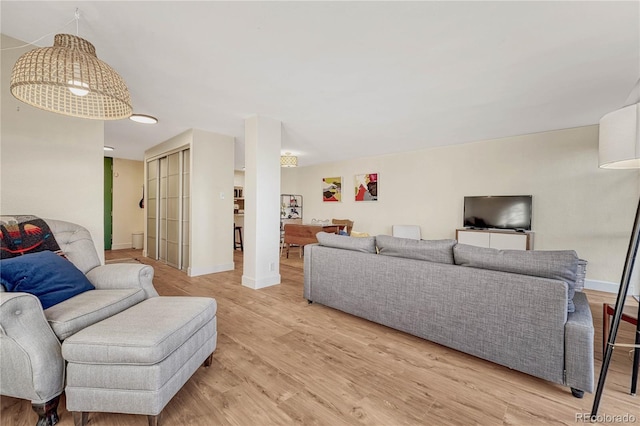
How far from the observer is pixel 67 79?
4.29ft

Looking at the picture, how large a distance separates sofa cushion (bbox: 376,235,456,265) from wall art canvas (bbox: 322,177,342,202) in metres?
4.64

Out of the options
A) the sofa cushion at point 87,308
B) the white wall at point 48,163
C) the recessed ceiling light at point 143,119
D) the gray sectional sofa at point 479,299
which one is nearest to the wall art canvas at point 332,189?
the recessed ceiling light at point 143,119

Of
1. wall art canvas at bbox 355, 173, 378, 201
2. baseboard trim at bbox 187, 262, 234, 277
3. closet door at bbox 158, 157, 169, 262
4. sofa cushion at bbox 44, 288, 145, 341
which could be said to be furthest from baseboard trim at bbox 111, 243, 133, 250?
wall art canvas at bbox 355, 173, 378, 201

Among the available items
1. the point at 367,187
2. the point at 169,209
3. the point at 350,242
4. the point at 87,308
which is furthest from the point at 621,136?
the point at 169,209

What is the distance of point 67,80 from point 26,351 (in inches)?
49.8

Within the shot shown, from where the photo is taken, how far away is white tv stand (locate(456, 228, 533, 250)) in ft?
13.2

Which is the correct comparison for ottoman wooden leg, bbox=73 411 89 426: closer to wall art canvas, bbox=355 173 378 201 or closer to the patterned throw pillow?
the patterned throw pillow

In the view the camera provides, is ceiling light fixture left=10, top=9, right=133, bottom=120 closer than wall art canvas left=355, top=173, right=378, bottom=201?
Yes

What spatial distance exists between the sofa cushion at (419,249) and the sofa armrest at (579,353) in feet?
2.47

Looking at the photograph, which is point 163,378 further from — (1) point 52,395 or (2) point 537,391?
(2) point 537,391

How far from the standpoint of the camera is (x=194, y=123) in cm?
386

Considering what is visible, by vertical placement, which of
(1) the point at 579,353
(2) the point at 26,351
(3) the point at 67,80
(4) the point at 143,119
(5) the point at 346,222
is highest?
(4) the point at 143,119

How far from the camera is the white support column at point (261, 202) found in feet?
11.3

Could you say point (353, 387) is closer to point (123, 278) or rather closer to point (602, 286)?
point (123, 278)
